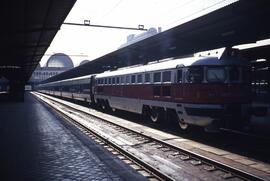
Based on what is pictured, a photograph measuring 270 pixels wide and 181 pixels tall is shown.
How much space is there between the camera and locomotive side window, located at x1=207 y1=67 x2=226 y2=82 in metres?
14.1

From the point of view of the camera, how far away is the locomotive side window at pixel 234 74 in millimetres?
14273

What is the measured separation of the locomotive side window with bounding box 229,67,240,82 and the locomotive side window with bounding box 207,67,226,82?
1.00 feet

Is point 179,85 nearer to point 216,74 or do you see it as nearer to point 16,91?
point 216,74

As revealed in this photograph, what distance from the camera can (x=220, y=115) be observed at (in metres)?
13.5

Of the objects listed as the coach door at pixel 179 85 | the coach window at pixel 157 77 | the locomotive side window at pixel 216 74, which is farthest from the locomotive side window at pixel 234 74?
the coach window at pixel 157 77

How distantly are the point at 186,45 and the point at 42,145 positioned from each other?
12802 millimetres

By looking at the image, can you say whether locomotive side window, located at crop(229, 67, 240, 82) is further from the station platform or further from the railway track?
the station platform

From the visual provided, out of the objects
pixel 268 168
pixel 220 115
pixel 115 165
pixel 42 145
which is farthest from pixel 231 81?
pixel 42 145

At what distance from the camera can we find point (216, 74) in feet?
46.5

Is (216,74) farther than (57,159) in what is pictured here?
Yes

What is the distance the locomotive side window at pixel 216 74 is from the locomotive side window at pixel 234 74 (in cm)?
30

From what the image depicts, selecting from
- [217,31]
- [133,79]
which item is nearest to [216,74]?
[217,31]

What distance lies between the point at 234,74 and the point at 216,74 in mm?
776

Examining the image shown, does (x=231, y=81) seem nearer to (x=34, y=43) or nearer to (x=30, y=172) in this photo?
(x=30, y=172)
